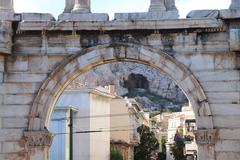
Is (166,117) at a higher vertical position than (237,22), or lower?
higher

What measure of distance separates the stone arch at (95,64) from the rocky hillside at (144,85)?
73034mm

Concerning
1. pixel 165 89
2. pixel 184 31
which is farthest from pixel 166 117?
pixel 184 31

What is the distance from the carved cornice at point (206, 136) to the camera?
12.5m

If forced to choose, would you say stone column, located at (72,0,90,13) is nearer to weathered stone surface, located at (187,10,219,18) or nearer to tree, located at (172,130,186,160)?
weathered stone surface, located at (187,10,219,18)

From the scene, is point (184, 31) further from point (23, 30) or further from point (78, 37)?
point (23, 30)

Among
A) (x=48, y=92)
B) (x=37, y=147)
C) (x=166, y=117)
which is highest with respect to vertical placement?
(x=166, y=117)

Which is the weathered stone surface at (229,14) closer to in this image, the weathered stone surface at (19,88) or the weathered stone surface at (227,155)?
the weathered stone surface at (227,155)

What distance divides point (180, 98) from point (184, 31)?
83.4 m

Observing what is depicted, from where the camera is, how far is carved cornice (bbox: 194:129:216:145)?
40.9 ft

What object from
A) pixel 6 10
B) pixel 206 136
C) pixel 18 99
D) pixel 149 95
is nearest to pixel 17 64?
pixel 18 99

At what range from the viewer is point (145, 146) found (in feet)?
168

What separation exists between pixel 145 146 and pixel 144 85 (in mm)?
44623

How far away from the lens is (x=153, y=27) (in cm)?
1291

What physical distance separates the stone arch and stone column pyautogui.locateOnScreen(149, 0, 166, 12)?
0.89 meters
